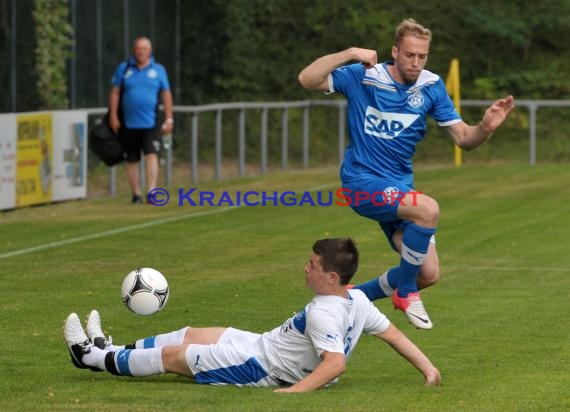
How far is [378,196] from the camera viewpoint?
1012 centimetres

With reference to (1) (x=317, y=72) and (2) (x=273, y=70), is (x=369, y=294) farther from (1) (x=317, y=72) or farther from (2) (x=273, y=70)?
(2) (x=273, y=70)

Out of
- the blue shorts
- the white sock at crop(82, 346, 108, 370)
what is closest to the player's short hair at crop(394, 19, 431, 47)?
the blue shorts

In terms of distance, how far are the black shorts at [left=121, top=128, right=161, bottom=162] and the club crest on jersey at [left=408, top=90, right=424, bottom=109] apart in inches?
441

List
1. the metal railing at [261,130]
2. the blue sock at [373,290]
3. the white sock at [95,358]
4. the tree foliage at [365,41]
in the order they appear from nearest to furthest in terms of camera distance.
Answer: the white sock at [95,358]
the blue sock at [373,290]
the metal railing at [261,130]
the tree foliage at [365,41]

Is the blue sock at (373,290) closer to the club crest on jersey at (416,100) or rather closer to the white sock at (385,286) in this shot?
the white sock at (385,286)

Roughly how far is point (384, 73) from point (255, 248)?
19.9 ft

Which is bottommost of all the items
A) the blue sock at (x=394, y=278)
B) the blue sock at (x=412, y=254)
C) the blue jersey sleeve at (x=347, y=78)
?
the blue sock at (x=394, y=278)

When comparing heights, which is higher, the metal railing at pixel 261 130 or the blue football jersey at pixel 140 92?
the blue football jersey at pixel 140 92

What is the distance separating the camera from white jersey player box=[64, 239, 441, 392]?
27.5ft

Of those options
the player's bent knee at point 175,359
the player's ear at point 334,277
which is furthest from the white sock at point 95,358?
the player's ear at point 334,277

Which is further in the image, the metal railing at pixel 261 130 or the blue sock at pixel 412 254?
the metal railing at pixel 261 130

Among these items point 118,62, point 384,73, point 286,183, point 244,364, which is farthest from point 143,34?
point 244,364

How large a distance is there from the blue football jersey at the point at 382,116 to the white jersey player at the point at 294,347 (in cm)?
173

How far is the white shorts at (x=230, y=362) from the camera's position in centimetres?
856
